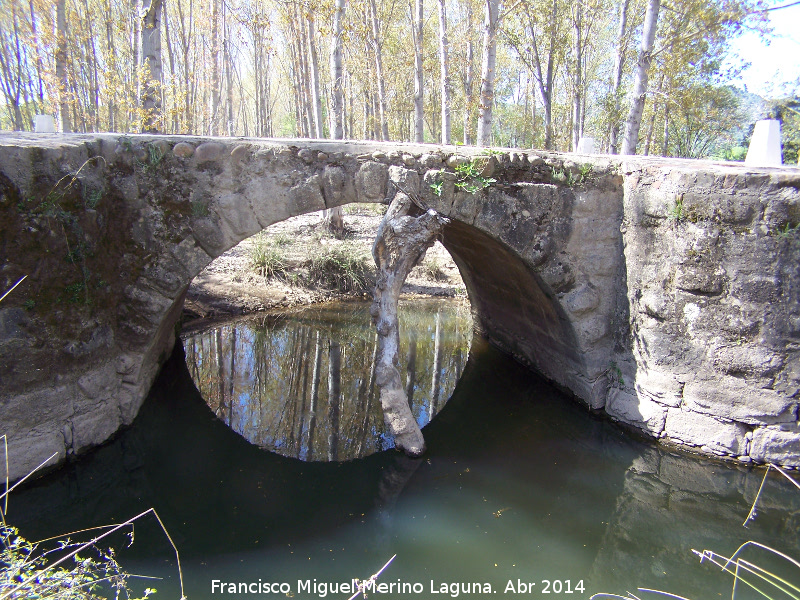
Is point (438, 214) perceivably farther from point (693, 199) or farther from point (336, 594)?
point (336, 594)

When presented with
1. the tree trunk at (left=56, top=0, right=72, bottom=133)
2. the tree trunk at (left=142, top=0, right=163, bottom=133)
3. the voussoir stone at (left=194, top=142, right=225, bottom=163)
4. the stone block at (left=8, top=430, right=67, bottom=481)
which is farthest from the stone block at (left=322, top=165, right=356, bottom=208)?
the tree trunk at (left=56, top=0, right=72, bottom=133)

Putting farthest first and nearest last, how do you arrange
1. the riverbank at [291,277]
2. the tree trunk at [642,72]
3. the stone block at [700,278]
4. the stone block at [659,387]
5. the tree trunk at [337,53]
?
the tree trunk at [337,53] < the riverbank at [291,277] < the tree trunk at [642,72] < the stone block at [659,387] < the stone block at [700,278]

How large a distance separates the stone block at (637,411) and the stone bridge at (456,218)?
0.02 meters

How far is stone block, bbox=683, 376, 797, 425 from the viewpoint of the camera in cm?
443

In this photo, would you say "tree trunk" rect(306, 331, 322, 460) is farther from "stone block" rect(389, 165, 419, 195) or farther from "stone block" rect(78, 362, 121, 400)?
"stone block" rect(389, 165, 419, 195)

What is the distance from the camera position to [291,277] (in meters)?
9.16

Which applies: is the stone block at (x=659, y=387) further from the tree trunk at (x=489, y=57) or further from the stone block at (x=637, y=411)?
the tree trunk at (x=489, y=57)

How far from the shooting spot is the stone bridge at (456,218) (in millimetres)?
3953

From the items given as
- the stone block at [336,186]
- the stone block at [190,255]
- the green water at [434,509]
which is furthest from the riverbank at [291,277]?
the stone block at [336,186]

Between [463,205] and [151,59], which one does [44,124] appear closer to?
[151,59]

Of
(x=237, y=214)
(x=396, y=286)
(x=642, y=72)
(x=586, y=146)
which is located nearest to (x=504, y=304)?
(x=586, y=146)

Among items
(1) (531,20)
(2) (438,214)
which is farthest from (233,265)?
(1) (531,20)

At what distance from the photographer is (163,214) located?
14.8ft

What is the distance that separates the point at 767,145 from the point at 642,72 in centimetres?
453
